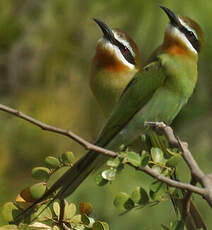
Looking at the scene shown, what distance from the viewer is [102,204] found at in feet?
9.29

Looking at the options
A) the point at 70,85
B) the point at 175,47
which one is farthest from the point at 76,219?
the point at 70,85

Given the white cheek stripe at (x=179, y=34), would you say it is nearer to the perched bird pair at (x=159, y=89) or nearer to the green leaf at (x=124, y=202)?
the perched bird pair at (x=159, y=89)

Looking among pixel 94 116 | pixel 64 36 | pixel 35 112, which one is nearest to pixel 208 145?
pixel 94 116

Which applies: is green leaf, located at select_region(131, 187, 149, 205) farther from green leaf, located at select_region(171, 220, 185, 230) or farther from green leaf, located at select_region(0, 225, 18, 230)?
green leaf, located at select_region(0, 225, 18, 230)

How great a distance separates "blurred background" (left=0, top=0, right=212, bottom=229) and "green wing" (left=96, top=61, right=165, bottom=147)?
47.6 inches

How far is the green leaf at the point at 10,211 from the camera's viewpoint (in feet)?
3.53

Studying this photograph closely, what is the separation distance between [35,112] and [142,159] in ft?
8.46

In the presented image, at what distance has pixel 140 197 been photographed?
1044 mm

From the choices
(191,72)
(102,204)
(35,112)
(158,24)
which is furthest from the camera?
(35,112)

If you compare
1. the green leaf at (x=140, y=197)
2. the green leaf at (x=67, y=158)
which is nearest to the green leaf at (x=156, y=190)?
the green leaf at (x=140, y=197)

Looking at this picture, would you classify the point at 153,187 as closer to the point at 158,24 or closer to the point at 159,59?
the point at 159,59

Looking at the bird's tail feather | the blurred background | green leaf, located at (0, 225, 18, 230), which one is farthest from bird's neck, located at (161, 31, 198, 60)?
the blurred background

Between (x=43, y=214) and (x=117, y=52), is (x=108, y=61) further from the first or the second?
(x=43, y=214)

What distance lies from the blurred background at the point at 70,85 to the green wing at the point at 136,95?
121 centimetres
